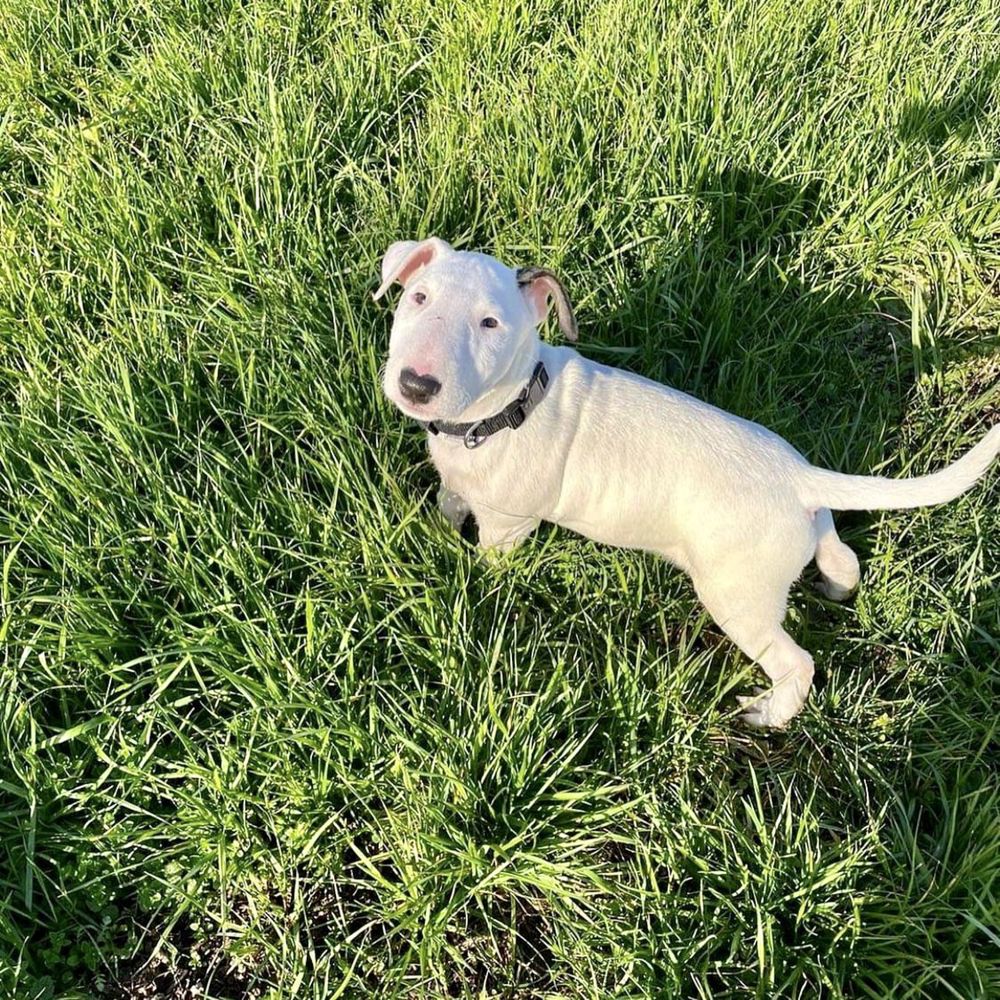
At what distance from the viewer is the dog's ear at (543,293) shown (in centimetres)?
206

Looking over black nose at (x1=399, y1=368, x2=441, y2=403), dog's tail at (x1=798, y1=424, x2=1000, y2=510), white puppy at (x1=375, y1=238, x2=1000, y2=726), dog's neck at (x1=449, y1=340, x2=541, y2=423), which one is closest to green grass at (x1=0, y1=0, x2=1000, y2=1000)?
white puppy at (x1=375, y1=238, x2=1000, y2=726)

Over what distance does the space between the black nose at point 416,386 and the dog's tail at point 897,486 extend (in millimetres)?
1084

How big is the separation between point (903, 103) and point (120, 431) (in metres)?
3.61

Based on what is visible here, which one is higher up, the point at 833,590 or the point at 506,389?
A: the point at 506,389

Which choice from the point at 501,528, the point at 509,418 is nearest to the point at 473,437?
the point at 509,418

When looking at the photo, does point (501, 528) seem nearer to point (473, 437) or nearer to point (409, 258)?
point (473, 437)

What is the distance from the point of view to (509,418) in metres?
2.13

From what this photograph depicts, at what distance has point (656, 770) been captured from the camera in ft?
7.06

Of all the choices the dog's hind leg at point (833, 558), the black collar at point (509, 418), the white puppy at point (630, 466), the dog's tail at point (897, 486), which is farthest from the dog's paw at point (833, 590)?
the black collar at point (509, 418)

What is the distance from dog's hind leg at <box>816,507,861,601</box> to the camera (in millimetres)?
2295

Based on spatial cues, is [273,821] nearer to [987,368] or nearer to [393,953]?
[393,953]

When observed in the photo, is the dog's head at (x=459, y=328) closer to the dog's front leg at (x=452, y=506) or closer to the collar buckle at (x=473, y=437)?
the collar buckle at (x=473, y=437)

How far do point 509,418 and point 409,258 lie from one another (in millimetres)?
523

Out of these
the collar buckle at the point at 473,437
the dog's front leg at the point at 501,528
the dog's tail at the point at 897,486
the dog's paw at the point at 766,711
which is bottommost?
the dog's paw at the point at 766,711
